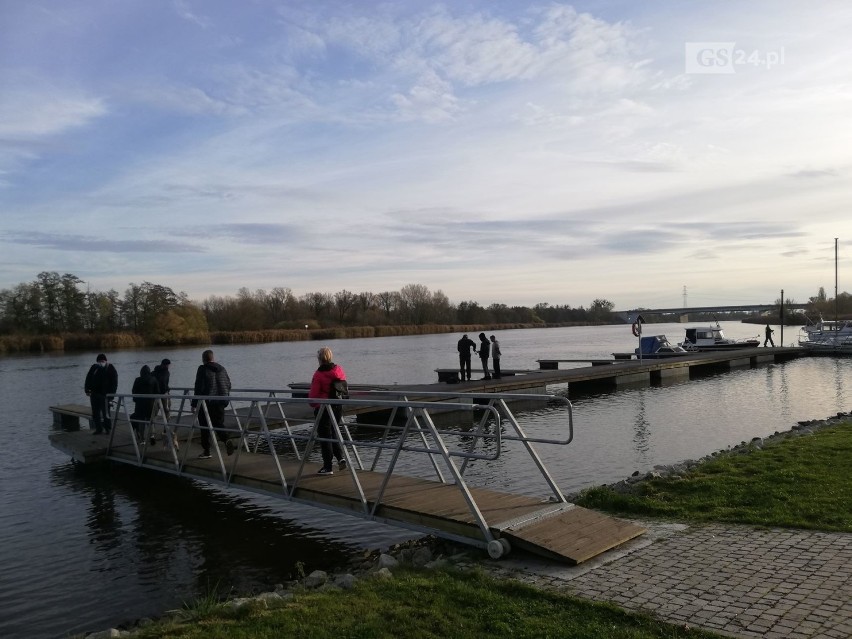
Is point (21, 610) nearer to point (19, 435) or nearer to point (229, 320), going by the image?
point (19, 435)

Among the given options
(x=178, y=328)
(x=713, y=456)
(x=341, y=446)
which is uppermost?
(x=178, y=328)

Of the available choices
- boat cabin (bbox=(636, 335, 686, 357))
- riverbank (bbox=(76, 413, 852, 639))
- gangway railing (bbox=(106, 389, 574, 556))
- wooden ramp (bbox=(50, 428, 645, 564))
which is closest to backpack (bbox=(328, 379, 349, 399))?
gangway railing (bbox=(106, 389, 574, 556))

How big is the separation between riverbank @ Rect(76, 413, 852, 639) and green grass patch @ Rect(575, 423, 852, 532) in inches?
1.9

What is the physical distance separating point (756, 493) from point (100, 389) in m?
14.4

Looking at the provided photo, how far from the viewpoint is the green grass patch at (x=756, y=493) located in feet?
23.3

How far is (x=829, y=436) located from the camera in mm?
12414

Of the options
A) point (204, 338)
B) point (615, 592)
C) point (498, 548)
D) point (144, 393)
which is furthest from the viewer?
point (204, 338)

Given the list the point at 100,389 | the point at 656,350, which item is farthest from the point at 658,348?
the point at 100,389

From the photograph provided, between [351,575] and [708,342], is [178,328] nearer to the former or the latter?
[708,342]

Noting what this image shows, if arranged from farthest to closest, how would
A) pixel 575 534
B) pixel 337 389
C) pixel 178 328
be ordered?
pixel 178 328 → pixel 337 389 → pixel 575 534

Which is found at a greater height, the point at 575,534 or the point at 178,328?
the point at 178,328

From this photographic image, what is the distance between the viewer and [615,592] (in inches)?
→ 206

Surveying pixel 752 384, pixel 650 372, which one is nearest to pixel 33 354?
pixel 650 372

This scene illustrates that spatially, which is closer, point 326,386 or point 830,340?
point 326,386
